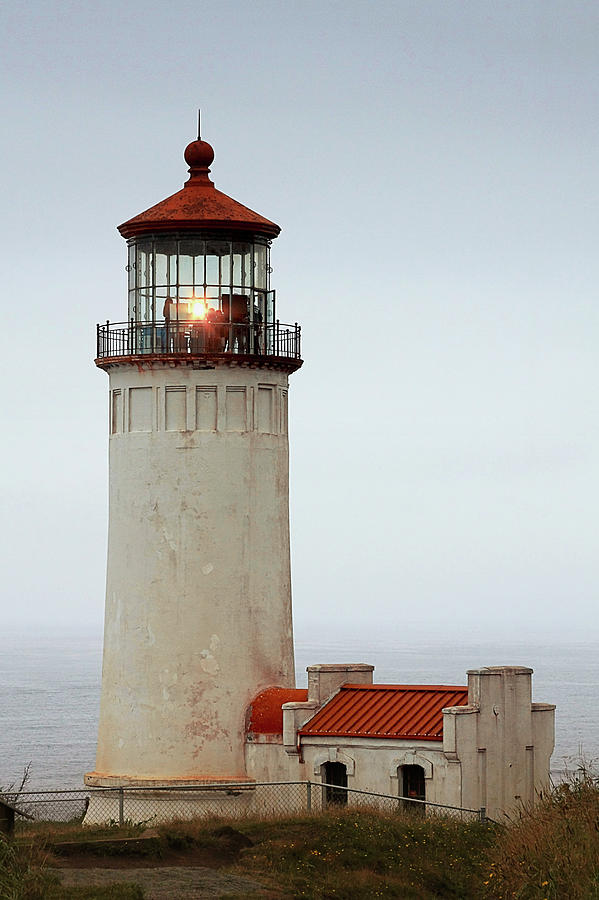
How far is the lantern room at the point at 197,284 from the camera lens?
3162cm

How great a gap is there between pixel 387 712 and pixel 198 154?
1106 cm

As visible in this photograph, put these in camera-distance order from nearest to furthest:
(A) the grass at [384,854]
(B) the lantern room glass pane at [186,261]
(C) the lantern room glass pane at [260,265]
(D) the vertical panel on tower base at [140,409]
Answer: (A) the grass at [384,854] → (D) the vertical panel on tower base at [140,409] → (B) the lantern room glass pane at [186,261] → (C) the lantern room glass pane at [260,265]

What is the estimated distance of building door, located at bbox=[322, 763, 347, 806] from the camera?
29.9m

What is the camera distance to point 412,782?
29.4 metres

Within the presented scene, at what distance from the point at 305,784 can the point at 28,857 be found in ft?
24.1

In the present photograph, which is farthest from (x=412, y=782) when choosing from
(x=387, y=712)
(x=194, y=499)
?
(x=194, y=499)

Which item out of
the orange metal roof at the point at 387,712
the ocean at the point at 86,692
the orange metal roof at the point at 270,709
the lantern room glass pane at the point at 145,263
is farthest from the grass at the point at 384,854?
the lantern room glass pane at the point at 145,263

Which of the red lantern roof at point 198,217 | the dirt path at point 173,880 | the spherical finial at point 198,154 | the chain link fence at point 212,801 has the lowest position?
the dirt path at point 173,880

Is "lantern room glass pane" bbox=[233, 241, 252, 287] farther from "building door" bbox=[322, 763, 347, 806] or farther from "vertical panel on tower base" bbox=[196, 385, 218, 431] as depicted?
"building door" bbox=[322, 763, 347, 806]

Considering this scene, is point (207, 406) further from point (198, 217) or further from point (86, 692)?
point (86, 692)

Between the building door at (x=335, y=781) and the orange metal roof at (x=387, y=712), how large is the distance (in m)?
0.64

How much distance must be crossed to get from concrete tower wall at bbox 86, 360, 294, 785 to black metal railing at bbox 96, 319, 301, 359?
414 millimetres

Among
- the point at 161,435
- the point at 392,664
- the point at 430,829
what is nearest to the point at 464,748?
the point at 430,829

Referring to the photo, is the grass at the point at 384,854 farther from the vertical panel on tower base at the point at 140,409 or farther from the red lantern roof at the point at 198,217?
the red lantern roof at the point at 198,217
